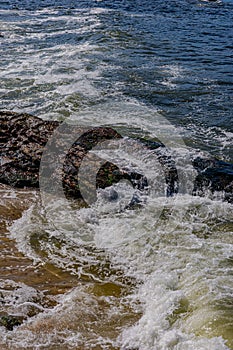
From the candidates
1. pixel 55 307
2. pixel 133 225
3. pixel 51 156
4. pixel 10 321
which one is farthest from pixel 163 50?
pixel 10 321

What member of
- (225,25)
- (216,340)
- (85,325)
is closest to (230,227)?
(216,340)

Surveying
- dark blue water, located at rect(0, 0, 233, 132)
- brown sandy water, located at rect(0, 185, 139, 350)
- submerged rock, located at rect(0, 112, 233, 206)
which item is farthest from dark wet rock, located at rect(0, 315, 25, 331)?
dark blue water, located at rect(0, 0, 233, 132)

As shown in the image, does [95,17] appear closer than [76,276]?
No

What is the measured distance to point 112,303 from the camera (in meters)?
3.42

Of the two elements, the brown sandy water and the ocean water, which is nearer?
the brown sandy water

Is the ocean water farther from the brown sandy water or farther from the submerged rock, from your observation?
the submerged rock

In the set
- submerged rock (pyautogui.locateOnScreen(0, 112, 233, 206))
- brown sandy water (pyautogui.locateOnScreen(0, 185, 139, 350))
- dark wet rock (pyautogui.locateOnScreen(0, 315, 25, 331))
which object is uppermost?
submerged rock (pyautogui.locateOnScreen(0, 112, 233, 206))

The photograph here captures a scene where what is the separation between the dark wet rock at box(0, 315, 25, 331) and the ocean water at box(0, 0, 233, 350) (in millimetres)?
48

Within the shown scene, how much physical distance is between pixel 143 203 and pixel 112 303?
1818 millimetres

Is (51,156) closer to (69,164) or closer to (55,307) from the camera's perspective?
(69,164)

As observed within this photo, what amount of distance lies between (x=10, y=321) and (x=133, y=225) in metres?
1.93

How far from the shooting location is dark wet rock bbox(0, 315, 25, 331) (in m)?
3.04

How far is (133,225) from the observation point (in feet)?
15.1

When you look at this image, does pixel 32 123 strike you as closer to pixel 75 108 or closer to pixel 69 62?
pixel 75 108
